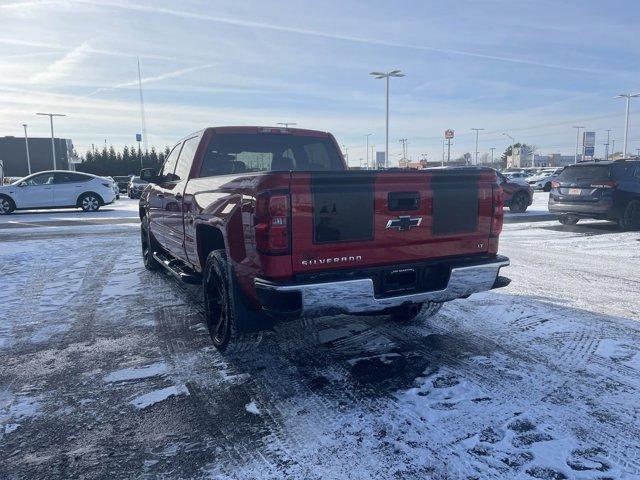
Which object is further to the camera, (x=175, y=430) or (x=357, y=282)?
(x=357, y=282)

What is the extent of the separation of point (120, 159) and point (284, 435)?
293 feet

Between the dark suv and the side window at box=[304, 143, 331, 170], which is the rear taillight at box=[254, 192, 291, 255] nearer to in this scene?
the side window at box=[304, 143, 331, 170]

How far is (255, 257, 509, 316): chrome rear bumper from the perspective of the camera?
10.3 ft

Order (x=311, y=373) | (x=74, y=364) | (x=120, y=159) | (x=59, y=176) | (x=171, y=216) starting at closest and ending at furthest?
(x=311, y=373)
(x=74, y=364)
(x=171, y=216)
(x=59, y=176)
(x=120, y=159)

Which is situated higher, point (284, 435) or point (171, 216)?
point (171, 216)

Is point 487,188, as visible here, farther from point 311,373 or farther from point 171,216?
point 171,216

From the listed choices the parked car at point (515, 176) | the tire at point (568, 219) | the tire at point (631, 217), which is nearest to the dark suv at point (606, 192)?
the tire at point (631, 217)

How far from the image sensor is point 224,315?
13.1ft

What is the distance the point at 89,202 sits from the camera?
64.6 feet

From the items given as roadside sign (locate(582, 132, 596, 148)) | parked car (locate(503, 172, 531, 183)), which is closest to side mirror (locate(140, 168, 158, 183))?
parked car (locate(503, 172, 531, 183))

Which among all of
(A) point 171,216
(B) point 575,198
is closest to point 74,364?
(A) point 171,216

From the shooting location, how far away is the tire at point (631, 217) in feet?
37.1

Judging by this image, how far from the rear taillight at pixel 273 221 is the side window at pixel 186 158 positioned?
233 cm

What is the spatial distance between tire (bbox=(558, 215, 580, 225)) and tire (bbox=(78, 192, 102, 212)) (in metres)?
17.4
